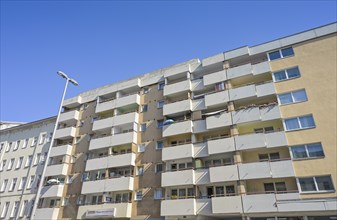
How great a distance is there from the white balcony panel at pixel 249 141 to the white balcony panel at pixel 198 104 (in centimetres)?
598

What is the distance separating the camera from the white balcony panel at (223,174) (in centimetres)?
2356

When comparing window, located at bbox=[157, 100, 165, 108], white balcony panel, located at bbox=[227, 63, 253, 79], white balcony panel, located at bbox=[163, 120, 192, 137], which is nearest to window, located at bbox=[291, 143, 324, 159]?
white balcony panel, located at bbox=[227, 63, 253, 79]

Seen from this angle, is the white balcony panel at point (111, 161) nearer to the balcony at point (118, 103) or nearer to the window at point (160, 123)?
the window at point (160, 123)

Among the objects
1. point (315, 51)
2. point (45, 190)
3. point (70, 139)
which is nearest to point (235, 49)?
point (315, 51)

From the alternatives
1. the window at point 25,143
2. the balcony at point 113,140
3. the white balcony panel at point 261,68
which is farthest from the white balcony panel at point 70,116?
the white balcony panel at point 261,68

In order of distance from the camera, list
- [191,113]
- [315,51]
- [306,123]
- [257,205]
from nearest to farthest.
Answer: [257,205] < [306,123] < [315,51] < [191,113]

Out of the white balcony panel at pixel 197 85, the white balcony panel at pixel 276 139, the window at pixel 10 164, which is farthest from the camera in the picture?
the window at pixel 10 164

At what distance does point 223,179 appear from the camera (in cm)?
2380

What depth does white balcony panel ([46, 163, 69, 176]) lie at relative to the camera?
3359 cm

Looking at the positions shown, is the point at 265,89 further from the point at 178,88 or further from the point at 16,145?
the point at 16,145

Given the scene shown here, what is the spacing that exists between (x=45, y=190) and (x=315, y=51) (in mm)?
36793

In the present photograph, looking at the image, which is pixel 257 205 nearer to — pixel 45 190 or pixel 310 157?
pixel 310 157

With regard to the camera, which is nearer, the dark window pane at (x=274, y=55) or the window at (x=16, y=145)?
the dark window pane at (x=274, y=55)

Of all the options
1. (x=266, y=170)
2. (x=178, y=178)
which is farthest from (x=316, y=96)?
(x=178, y=178)
